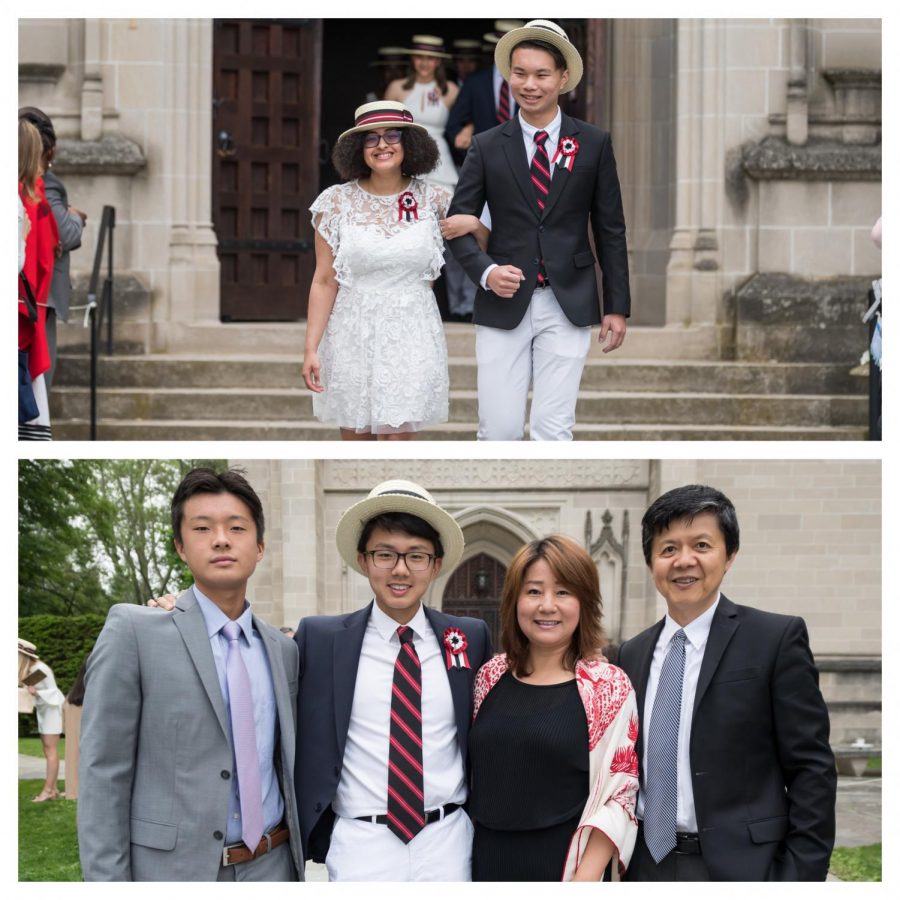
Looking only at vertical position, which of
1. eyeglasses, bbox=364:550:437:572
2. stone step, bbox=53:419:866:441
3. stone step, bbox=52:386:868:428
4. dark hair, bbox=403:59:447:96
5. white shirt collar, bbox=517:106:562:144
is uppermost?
dark hair, bbox=403:59:447:96

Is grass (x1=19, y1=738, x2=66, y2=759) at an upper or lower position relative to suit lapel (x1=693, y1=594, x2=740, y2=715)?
lower

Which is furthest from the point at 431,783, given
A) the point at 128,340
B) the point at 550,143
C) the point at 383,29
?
the point at 383,29

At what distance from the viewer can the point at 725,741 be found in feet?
15.5

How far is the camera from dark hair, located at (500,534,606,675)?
471 cm

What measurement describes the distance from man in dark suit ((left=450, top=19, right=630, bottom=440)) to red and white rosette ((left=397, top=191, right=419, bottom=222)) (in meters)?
0.15

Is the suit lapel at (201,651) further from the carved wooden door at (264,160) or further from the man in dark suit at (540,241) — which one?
the carved wooden door at (264,160)

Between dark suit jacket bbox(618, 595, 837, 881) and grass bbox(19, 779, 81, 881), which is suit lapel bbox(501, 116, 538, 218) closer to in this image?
dark suit jacket bbox(618, 595, 837, 881)

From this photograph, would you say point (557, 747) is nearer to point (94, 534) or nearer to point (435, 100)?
point (435, 100)

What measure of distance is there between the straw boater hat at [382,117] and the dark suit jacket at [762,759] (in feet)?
7.66

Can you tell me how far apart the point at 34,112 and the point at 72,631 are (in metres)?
11.2

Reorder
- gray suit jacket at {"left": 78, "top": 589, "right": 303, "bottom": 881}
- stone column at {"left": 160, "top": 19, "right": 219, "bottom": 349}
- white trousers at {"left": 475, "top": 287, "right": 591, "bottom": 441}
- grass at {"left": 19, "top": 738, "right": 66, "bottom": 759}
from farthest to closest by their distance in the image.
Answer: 1. grass at {"left": 19, "top": 738, "right": 66, "bottom": 759}
2. stone column at {"left": 160, "top": 19, "right": 219, "bottom": 349}
3. white trousers at {"left": 475, "top": 287, "right": 591, "bottom": 441}
4. gray suit jacket at {"left": 78, "top": 589, "right": 303, "bottom": 881}

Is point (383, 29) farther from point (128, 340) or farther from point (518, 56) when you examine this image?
point (518, 56)

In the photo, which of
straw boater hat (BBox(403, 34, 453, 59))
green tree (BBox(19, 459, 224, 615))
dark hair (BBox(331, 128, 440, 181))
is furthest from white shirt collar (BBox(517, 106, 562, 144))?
green tree (BBox(19, 459, 224, 615))

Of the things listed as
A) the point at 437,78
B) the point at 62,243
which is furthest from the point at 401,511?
the point at 437,78
